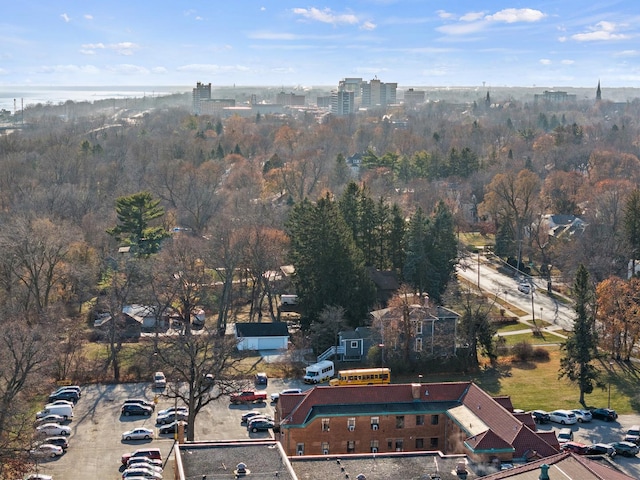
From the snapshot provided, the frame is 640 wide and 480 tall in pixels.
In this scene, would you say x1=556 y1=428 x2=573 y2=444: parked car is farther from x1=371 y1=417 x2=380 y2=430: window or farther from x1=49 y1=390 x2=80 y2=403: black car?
x1=49 y1=390 x2=80 y2=403: black car

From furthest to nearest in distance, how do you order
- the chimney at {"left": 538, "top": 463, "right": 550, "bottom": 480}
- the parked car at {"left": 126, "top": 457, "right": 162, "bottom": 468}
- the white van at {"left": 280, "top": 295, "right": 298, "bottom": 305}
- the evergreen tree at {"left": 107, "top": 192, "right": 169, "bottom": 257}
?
the evergreen tree at {"left": 107, "top": 192, "right": 169, "bottom": 257} < the white van at {"left": 280, "top": 295, "right": 298, "bottom": 305} < the parked car at {"left": 126, "top": 457, "right": 162, "bottom": 468} < the chimney at {"left": 538, "top": 463, "right": 550, "bottom": 480}

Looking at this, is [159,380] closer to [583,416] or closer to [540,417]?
[540,417]

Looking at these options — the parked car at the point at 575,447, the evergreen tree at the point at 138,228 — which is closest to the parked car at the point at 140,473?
the parked car at the point at 575,447

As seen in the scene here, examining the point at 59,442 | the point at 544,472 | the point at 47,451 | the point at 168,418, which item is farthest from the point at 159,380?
the point at 544,472

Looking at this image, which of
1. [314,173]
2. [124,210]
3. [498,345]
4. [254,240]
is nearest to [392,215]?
[254,240]

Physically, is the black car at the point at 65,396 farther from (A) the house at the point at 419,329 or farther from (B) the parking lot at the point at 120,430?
(A) the house at the point at 419,329

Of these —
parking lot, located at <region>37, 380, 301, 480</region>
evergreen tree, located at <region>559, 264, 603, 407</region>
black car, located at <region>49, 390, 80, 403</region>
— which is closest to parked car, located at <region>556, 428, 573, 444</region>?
evergreen tree, located at <region>559, 264, 603, 407</region>

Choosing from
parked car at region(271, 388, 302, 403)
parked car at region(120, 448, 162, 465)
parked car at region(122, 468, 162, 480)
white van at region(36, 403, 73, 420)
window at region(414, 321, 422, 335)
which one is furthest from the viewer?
window at region(414, 321, 422, 335)

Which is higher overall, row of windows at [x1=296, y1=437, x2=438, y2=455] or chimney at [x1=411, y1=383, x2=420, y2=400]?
chimney at [x1=411, y1=383, x2=420, y2=400]
